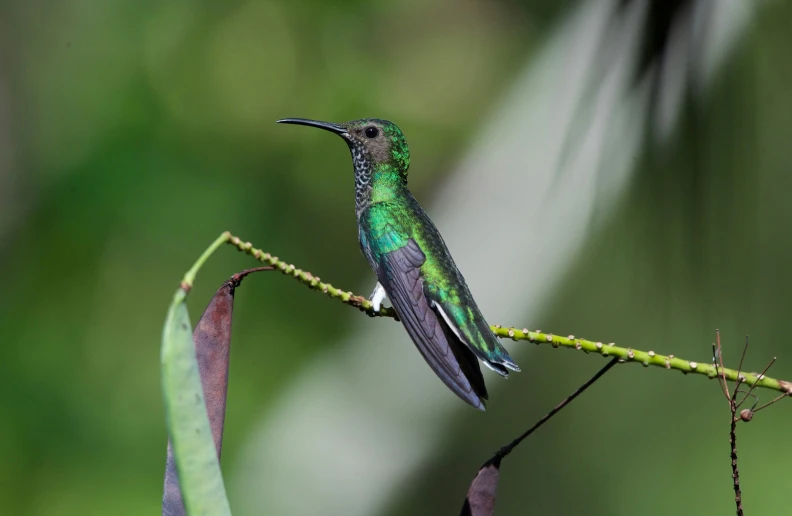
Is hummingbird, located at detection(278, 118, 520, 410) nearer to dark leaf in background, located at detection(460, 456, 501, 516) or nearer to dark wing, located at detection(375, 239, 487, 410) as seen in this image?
dark wing, located at detection(375, 239, 487, 410)

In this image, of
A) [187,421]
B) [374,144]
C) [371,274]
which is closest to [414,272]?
[374,144]

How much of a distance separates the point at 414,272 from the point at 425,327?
0.14 metres

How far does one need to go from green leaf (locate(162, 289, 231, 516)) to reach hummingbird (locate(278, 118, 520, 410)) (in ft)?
1.57

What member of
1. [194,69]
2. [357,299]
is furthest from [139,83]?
[357,299]

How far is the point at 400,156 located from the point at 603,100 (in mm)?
1349

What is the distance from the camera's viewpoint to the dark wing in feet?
3.74

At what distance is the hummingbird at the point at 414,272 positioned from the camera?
47.0 inches

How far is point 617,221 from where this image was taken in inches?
118

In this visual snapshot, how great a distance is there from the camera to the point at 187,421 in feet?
2.13

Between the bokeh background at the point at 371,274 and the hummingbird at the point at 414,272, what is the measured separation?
1.07m

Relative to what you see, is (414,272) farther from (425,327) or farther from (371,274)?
(371,274)

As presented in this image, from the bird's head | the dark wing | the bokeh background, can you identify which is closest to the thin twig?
the dark wing

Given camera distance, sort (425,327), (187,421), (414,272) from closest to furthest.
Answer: (187,421) < (425,327) < (414,272)

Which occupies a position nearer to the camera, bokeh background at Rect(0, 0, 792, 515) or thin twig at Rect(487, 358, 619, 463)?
thin twig at Rect(487, 358, 619, 463)
